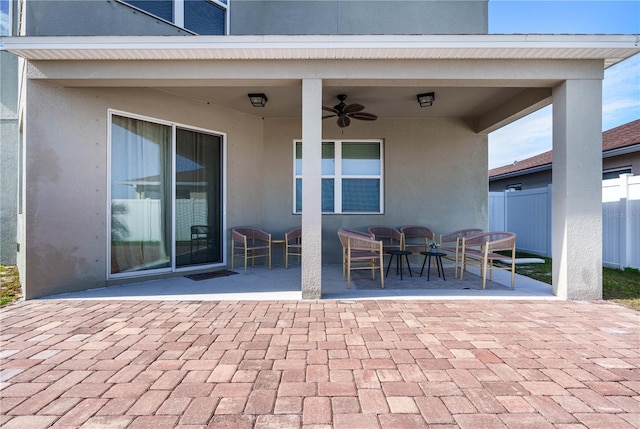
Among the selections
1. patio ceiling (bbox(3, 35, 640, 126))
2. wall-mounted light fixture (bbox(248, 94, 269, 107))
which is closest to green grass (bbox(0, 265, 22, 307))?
patio ceiling (bbox(3, 35, 640, 126))

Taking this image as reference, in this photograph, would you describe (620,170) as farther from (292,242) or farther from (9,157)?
(9,157)

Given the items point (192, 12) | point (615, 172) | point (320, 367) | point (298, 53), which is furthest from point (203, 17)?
point (615, 172)

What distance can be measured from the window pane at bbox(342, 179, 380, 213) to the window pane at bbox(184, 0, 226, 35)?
12.5 feet

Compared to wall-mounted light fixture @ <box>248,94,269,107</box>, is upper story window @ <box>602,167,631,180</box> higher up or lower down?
lower down

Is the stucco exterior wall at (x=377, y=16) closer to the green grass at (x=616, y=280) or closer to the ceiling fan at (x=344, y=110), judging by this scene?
the ceiling fan at (x=344, y=110)

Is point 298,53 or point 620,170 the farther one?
point 620,170

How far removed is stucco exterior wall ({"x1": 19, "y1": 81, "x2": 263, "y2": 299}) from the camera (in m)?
4.24

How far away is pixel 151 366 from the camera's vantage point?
246 centimetres

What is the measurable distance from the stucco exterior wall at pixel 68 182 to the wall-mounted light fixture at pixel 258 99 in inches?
60.3

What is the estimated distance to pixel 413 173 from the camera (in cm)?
688

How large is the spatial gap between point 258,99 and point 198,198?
6.84ft

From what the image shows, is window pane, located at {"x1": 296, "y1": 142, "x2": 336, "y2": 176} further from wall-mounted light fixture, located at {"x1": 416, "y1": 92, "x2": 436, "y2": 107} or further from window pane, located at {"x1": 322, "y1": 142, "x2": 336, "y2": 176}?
wall-mounted light fixture, located at {"x1": 416, "y1": 92, "x2": 436, "y2": 107}

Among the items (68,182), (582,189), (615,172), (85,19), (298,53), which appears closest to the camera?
(298,53)

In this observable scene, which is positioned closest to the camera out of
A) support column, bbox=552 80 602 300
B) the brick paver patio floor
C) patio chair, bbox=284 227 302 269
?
the brick paver patio floor
